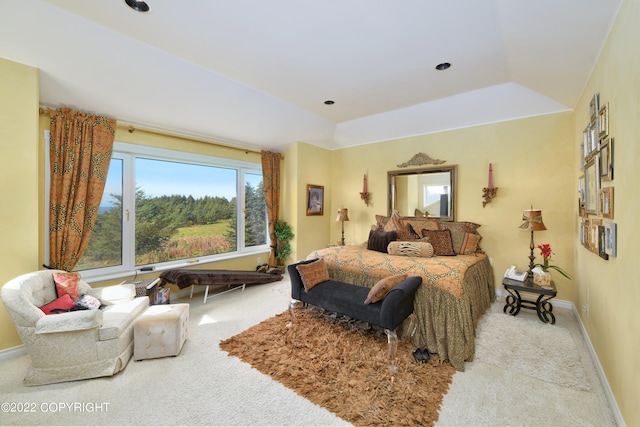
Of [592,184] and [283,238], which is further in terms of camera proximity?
[283,238]

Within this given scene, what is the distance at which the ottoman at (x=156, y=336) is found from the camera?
2266 mm

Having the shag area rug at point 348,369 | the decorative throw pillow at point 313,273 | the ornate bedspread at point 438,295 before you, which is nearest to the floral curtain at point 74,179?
the shag area rug at point 348,369

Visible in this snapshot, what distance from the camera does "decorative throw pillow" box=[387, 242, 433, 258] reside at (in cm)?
347

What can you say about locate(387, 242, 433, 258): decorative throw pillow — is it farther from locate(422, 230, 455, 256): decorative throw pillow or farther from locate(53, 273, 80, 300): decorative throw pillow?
locate(53, 273, 80, 300): decorative throw pillow

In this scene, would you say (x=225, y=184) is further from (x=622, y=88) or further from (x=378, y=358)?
(x=622, y=88)

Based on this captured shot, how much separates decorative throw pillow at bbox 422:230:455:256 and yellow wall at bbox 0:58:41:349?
15.2 ft

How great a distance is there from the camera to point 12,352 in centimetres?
232

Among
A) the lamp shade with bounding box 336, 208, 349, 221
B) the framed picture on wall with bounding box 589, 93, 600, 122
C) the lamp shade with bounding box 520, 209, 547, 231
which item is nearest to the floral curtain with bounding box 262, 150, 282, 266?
the lamp shade with bounding box 336, 208, 349, 221

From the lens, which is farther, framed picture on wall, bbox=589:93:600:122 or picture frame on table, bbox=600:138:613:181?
framed picture on wall, bbox=589:93:600:122

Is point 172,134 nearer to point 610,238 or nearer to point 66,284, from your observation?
point 66,284

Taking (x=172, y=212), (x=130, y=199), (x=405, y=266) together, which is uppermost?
(x=130, y=199)

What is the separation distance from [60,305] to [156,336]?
857mm

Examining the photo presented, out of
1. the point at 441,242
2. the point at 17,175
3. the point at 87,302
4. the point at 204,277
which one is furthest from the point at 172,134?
the point at 441,242

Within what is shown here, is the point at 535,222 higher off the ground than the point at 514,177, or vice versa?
the point at 514,177
